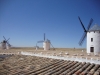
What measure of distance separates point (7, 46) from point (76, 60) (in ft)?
195

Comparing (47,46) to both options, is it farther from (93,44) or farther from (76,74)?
(76,74)

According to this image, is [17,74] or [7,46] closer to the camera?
[17,74]

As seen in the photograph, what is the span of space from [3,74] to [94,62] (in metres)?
11.6

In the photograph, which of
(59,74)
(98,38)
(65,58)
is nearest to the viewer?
(59,74)

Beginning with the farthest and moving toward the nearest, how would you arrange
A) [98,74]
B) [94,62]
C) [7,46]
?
[7,46], [94,62], [98,74]

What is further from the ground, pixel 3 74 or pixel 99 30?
pixel 99 30

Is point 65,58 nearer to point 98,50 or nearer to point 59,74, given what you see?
point 59,74

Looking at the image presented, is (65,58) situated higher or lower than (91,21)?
lower

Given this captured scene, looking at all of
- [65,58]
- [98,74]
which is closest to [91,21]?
[65,58]

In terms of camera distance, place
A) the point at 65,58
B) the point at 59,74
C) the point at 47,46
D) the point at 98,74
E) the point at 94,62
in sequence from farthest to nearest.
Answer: the point at 47,46 < the point at 65,58 < the point at 94,62 < the point at 59,74 < the point at 98,74

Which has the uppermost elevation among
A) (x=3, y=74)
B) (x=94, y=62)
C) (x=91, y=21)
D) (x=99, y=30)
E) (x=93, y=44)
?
(x=91, y=21)

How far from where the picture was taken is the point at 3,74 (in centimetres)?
1351

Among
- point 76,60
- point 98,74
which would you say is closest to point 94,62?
point 76,60

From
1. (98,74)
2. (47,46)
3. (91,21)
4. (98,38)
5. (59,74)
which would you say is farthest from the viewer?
(47,46)
